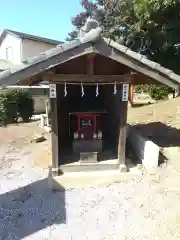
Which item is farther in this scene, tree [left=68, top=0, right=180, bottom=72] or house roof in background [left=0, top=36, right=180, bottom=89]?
tree [left=68, top=0, right=180, bottom=72]

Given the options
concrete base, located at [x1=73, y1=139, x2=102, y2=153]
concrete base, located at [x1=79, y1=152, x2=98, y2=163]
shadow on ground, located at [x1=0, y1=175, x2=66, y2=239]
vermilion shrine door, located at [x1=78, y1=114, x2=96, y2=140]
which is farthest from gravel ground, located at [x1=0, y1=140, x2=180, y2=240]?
vermilion shrine door, located at [x1=78, y1=114, x2=96, y2=140]

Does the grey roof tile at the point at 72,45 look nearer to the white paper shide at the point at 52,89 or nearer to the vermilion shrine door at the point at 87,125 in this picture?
the white paper shide at the point at 52,89

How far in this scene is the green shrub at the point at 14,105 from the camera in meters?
15.2

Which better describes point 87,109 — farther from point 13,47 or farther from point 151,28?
point 13,47

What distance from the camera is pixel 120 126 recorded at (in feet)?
21.7

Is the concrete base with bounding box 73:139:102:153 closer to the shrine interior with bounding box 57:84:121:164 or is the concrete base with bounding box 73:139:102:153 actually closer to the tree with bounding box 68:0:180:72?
the shrine interior with bounding box 57:84:121:164

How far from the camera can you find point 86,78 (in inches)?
242

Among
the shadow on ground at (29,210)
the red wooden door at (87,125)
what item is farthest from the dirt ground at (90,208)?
the red wooden door at (87,125)

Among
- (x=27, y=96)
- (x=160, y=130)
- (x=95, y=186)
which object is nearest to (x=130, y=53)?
(x=95, y=186)

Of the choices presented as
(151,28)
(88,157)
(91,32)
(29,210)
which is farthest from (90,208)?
(151,28)

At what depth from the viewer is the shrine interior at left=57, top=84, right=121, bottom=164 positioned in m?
7.58

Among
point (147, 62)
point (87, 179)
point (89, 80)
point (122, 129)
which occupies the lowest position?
point (87, 179)

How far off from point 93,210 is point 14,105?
1207 centimetres

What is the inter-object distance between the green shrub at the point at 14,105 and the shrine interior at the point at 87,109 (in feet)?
25.9
